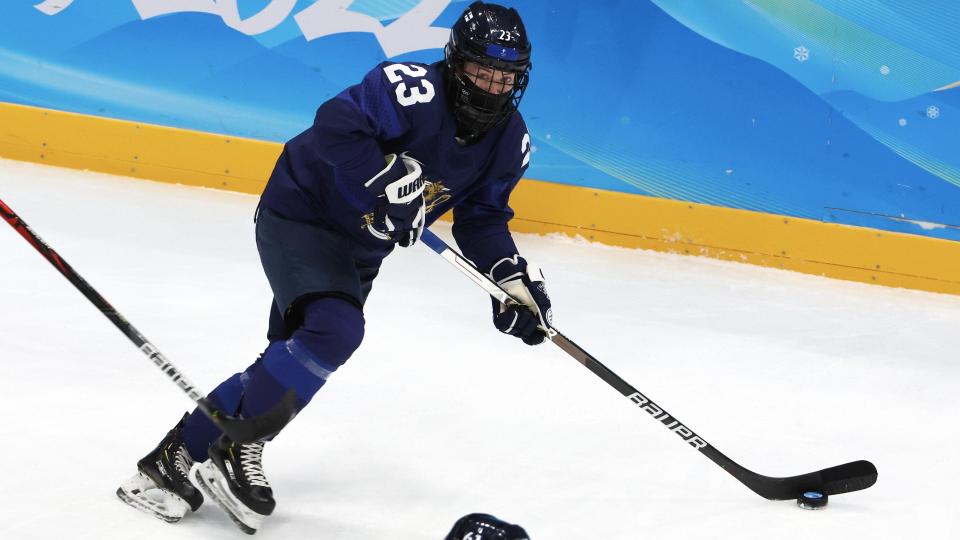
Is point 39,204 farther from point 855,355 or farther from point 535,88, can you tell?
point 855,355

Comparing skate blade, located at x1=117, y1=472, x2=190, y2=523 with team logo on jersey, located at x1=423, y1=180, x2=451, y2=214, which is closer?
skate blade, located at x1=117, y1=472, x2=190, y2=523

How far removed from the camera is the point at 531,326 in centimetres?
232

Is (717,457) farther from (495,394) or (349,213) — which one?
(349,213)

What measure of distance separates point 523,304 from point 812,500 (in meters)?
0.71

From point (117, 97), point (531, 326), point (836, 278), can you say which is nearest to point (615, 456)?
point (531, 326)

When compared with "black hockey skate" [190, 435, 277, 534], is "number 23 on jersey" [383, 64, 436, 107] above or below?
above

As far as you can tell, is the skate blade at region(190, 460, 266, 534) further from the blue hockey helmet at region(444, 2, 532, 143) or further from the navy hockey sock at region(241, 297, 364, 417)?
the blue hockey helmet at region(444, 2, 532, 143)

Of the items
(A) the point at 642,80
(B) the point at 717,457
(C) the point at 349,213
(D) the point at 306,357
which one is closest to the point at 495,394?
(B) the point at 717,457

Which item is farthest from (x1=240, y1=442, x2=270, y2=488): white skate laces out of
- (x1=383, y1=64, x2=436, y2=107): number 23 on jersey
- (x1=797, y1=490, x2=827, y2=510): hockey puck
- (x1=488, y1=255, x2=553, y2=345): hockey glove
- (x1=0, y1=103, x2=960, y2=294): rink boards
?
(x1=0, y1=103, x2=960, y2=294): rink boards

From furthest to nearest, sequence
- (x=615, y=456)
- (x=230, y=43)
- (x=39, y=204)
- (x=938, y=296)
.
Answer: (x=230, y=43) → (x=39, y=204) → (x=938, y=296) → (x=615, y=456)

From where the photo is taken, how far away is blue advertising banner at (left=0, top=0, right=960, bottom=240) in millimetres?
4031

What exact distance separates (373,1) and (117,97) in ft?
4.16

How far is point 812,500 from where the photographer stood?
92.0 inches

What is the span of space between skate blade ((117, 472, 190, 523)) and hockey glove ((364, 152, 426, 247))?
25.0 inches
